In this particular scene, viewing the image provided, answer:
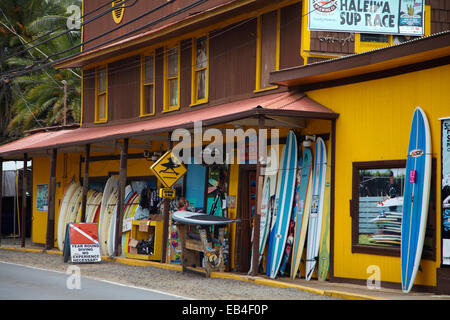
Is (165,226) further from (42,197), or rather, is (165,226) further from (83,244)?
(42,197)

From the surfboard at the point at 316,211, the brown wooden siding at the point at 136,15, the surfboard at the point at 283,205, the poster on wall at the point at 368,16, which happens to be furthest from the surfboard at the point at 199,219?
the brown wooden siding at the point at 136,15

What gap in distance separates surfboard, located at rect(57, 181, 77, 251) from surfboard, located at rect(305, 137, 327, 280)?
10.8 m

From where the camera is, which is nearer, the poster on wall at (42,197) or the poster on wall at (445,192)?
the poster on wall at (445,192)

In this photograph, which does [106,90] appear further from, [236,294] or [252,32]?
[236,294]

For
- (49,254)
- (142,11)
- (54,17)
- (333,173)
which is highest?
(54,17)

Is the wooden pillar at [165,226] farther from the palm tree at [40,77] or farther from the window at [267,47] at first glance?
the palm tree at [40,77]

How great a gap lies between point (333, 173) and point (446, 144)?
2.68 m

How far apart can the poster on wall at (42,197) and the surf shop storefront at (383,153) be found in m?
13.9

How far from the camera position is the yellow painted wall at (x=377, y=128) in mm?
11344

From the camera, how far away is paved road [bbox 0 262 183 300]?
34.4ft

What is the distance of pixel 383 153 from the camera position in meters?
12.3

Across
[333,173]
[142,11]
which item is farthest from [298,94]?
[142,11]

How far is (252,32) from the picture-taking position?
54.5ft

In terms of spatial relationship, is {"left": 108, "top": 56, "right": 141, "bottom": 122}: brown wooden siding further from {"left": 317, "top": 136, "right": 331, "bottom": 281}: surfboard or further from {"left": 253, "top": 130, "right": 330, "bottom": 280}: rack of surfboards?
{"left": 317, "top": 136, "right": 331, "bottom": 281}: surfboard
